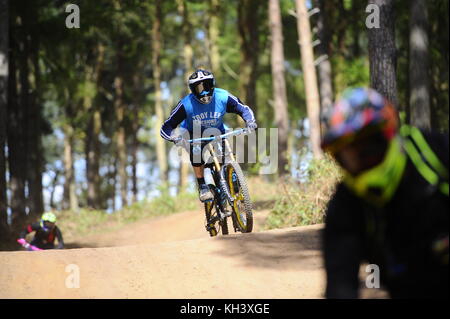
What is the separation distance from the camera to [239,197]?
988 centimetres

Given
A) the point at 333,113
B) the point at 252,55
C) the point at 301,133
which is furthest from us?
the point at 301,133

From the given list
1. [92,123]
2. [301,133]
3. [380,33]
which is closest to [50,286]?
[380,33]

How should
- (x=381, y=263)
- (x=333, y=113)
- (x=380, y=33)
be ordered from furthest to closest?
(x=380, y=33)
(x=381, y=263)
(x=333, y=113)

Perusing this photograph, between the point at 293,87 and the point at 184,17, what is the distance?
8.85 m

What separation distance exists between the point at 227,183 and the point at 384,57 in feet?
13.0

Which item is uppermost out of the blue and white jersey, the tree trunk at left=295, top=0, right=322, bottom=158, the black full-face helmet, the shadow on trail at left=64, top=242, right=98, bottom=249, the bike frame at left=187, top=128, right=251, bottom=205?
the tree trunk at left=295, top=0, right=322, bottom=158

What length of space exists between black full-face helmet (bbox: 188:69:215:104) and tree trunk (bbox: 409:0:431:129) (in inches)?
360

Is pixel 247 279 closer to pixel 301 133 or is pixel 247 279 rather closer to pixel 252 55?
pixel 252 55

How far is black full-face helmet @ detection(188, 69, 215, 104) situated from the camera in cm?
977

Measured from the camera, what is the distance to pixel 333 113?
316 cm

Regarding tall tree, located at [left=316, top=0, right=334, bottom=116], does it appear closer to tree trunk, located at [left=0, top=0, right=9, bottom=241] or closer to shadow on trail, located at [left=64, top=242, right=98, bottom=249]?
shadow on trail, located at [left=64, top=242, right=98, bottom=249]

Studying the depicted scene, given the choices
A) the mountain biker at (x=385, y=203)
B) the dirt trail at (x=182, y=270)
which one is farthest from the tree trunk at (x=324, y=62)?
the mountain biker at (x=385, y=203)

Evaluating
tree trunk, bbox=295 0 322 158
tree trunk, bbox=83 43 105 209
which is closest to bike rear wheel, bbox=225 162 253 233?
tree trunk, bbox=295 0 322 158

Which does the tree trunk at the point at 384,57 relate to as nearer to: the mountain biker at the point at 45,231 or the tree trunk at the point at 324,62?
the mountain biker at the point at 45,231
